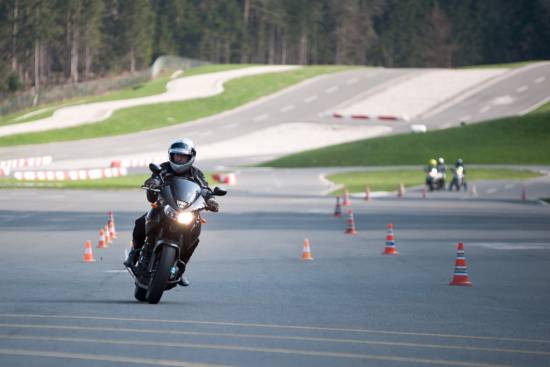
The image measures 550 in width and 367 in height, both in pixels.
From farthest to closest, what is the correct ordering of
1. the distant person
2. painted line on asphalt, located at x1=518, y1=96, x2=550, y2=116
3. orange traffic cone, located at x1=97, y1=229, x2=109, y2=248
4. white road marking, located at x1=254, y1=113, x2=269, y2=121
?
white road marking, located at x1=254, y1=113, x2=269, y2=121
painted line on asphalt, located at x1=518, y1=96, x2=550, y2=116
the distant person
orange traffic cone, located at x1=97, y1=229, x2=109, y2=248

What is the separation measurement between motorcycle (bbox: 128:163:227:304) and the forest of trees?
107 metres

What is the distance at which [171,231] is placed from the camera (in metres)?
14.4

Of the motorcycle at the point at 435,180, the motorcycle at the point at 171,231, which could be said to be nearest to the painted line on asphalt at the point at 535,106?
the motorcycle at the point at 435,180

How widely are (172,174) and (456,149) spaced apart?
204 feet

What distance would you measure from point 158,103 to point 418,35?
92.1m

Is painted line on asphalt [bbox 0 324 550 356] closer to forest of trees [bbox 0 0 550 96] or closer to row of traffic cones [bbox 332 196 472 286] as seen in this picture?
row of traffic cones [bbox 332 196 472 286]

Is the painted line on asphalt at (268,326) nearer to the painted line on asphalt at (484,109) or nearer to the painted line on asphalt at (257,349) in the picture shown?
the painted line on asphalt at (257,349)

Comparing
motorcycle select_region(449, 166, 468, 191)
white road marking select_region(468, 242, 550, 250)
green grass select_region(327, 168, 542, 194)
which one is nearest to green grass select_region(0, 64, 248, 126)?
green grass select_region(327, 168, 542, 194)

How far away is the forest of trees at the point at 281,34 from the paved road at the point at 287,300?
94.4 metres

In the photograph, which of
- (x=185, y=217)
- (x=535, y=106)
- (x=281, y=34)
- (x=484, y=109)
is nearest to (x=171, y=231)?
(x=185, y=217)

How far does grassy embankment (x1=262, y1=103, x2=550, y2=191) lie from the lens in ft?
238

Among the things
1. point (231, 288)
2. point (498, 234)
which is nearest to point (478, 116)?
point (498, 234)

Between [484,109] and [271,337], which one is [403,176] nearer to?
[484,109]

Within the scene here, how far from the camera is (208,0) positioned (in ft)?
579
